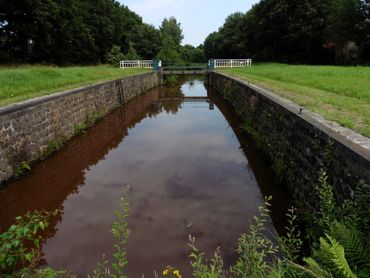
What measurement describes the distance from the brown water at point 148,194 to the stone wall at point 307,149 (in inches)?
18.5

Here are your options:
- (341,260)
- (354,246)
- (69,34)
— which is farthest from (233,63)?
(341,260)

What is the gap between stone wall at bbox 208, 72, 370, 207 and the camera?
11.6 ft

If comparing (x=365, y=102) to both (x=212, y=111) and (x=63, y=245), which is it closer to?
(x=63, y=245)

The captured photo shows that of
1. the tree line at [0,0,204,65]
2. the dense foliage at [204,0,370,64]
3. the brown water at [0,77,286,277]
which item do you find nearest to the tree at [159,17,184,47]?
the tree line at [0,0,204,65]

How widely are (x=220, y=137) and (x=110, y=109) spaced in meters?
6.35

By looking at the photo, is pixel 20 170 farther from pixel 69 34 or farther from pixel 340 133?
pixel 69 34

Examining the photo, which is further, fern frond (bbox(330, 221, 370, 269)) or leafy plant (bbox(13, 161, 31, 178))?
leafy plant (bbox(13, 161, 31, 178))

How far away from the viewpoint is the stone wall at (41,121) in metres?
6.24

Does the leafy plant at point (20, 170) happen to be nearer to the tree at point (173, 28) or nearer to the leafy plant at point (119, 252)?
the leafy plant at point (119, 252)

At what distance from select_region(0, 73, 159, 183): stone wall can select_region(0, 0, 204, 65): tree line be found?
→ 56.4 ft

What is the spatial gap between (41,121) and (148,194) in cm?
353

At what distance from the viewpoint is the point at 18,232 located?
93.8 inches

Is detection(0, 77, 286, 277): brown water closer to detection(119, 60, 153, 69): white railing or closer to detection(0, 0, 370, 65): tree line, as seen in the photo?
detection(119, 60, 153, 69): white railing

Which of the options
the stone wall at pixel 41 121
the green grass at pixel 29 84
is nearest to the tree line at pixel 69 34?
the green grass at pixel 29 84
